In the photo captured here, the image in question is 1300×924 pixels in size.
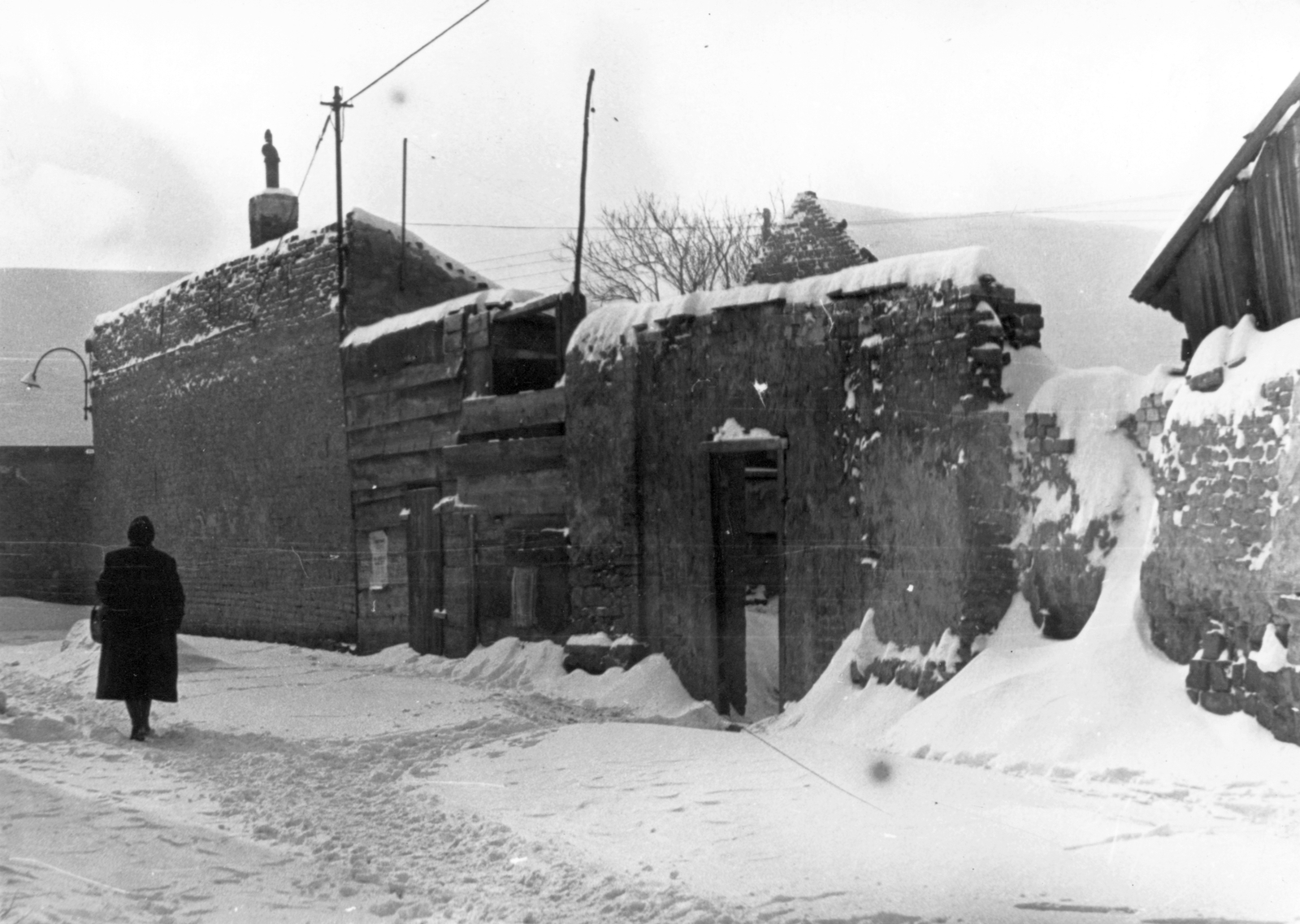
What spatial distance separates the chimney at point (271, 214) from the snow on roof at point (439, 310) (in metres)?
4.12

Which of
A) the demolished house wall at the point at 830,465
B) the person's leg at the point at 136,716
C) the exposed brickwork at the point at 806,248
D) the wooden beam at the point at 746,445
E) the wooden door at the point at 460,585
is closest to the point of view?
the demolished house wall at the point at 830,465

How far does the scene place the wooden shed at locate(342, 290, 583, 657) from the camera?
12.1m

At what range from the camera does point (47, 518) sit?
22250 mm

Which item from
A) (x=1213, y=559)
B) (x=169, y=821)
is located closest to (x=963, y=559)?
(x=1213, y=559)

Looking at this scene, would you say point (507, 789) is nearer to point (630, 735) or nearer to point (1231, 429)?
point (630, 735)

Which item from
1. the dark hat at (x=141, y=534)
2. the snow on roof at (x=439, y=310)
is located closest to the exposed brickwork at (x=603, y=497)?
the snow on roof at (x=439, y=310)

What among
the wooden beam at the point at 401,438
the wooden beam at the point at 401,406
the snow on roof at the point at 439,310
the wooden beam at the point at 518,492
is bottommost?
the wooden beam at the point at 518,492

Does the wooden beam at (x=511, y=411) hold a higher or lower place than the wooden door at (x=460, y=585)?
higher

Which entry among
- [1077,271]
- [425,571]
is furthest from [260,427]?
[1077,271]

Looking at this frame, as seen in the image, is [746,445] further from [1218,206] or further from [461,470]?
[461,470]

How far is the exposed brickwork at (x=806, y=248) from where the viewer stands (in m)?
21.8

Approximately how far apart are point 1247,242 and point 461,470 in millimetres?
7847

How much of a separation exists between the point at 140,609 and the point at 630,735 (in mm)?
3519

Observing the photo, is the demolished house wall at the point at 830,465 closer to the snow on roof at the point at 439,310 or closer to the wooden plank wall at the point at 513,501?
the wooden plank wall at the point at 513,501
